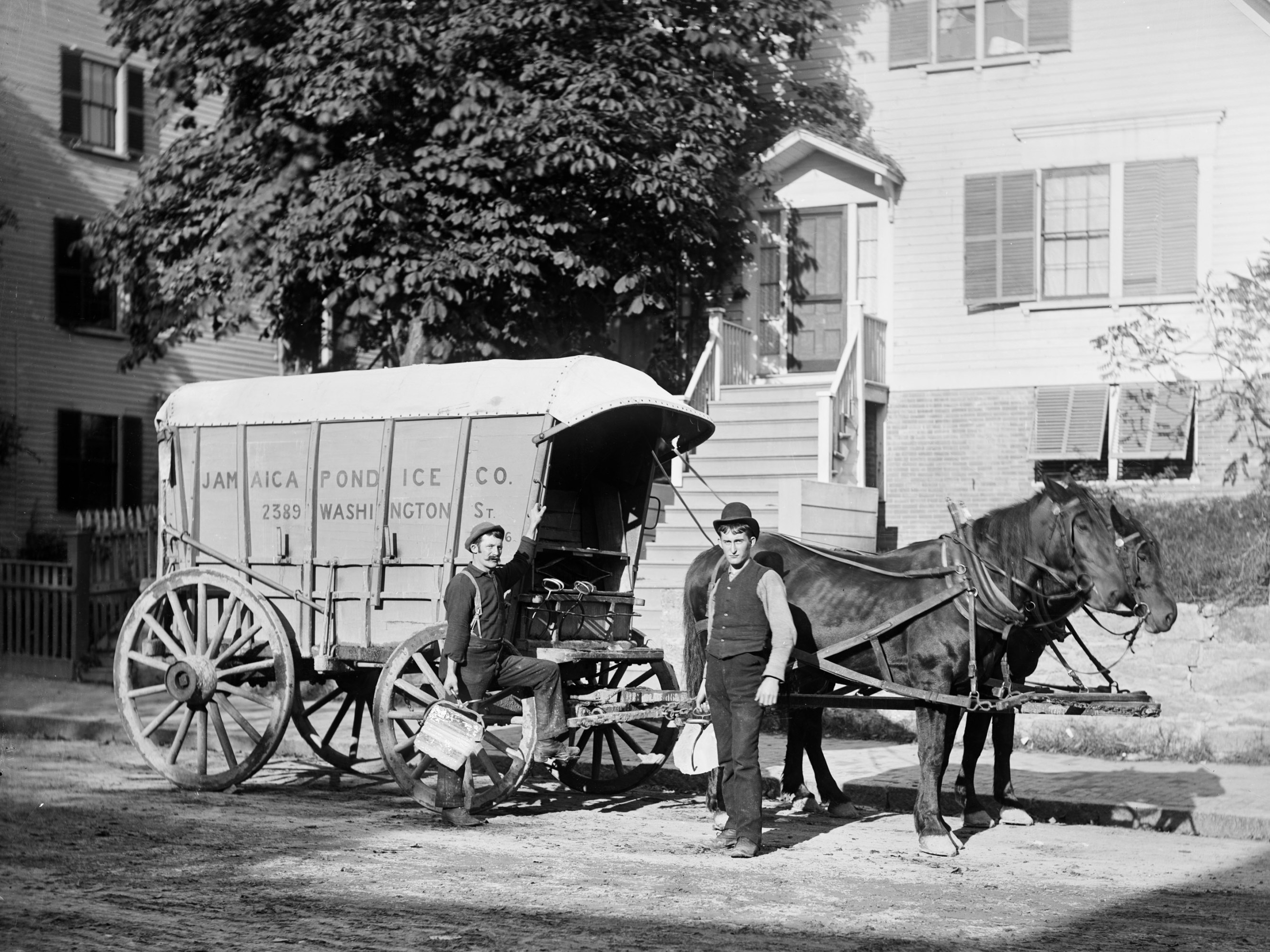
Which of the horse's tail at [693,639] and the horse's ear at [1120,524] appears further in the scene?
the horse's tail at [693,639]

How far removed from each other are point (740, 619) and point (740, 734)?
640 mm

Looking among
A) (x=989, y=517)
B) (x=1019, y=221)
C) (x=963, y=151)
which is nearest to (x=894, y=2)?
(x=963, y=151)

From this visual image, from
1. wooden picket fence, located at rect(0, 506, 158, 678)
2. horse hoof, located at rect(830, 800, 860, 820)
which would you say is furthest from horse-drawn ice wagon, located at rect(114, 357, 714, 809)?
wooden picket fence, located at rect(0, 506, 158, 678)

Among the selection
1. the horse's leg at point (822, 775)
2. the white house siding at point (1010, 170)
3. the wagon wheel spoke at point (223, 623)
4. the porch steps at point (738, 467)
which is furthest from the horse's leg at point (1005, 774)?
the white house siding at point (1010, 170)

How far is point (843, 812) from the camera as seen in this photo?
10.2 m

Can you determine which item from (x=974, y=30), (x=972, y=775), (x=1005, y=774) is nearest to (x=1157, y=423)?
(x=974, y=30)

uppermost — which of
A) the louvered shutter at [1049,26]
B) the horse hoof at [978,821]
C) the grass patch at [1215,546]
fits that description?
the louvered shutter at [1049,26]

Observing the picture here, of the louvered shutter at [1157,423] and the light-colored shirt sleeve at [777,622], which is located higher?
the louvered shutter at [1157,423]

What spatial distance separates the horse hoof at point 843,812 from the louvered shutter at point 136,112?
21264 millimetres

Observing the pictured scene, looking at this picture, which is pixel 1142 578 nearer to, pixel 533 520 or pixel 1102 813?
pixel 1102 813

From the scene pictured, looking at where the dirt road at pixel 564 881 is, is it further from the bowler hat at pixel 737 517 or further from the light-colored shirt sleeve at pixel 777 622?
the bowler hat at pixel 737 517

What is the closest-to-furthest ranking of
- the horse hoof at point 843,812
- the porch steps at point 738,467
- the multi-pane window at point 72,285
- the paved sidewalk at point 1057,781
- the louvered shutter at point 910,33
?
the horse hoof at point 843,812 → the paved sidewalk at point 1057,781 → the porch steps at point 738,467 → the louvered shutter at point 910,33 → the multi-pane window at point 72,285

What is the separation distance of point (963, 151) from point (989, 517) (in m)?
11.8

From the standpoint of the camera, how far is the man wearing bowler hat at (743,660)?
8555 millimetres
